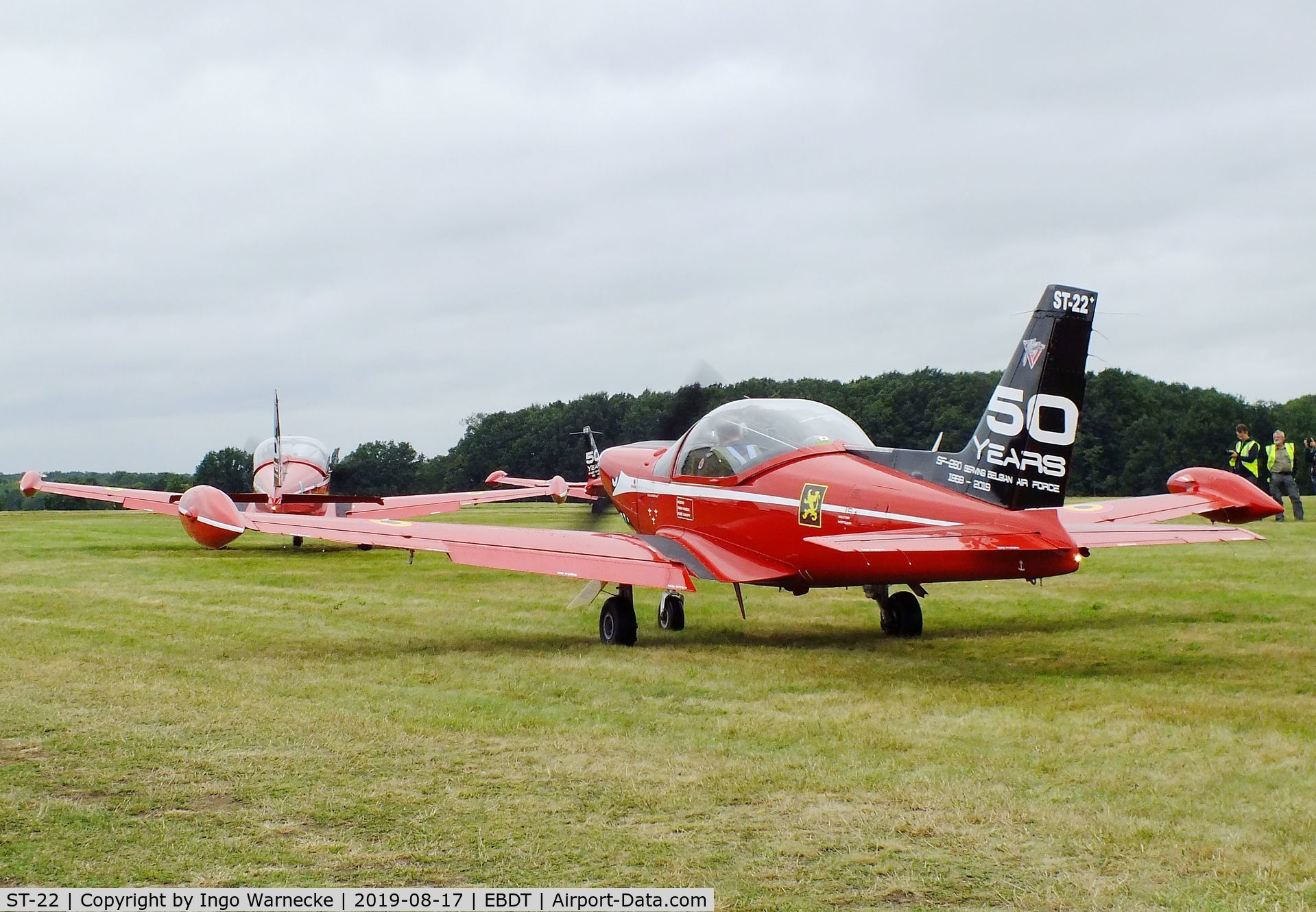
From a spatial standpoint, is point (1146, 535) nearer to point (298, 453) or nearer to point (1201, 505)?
point (1201, 505)

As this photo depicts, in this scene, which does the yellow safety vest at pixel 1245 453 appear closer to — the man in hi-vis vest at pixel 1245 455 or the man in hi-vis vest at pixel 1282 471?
the man in hi-vis vest at pixel 1245 455

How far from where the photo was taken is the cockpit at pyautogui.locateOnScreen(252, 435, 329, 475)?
27.9 meters

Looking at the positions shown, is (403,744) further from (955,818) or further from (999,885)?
(999,885)

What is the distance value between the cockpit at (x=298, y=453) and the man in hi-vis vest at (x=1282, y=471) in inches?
806

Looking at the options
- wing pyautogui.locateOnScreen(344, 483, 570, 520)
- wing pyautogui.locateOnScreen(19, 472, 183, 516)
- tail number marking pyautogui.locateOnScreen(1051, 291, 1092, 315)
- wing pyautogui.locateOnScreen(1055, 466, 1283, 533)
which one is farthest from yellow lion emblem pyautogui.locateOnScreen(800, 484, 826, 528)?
wing pyautogui.locateOnScreen(19, 472, 183, 516)

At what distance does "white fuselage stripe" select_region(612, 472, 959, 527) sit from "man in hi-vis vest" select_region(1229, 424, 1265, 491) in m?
12.4

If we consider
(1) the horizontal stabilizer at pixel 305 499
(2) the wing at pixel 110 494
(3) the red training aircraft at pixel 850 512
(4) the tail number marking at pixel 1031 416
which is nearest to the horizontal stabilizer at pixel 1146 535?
(3) the red training aircraft at pixel 850 512

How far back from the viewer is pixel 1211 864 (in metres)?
4.11

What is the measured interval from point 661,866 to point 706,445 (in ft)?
23.3

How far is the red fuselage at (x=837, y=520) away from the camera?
7.96 metres

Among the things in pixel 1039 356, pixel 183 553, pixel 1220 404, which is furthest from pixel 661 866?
pixel 1220 404

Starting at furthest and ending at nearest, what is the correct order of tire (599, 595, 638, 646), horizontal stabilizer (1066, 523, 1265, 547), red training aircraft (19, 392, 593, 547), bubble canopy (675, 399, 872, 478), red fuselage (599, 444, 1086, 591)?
red training aircraft (19, 392, 593, 547)
tire (599, 595, 638, 646)
bubble canopy (675, 399, 872, 478)
horizontal stabilizer (1066, 523, 1265, 547)
red fuselage (599, 444, 1086, 591)

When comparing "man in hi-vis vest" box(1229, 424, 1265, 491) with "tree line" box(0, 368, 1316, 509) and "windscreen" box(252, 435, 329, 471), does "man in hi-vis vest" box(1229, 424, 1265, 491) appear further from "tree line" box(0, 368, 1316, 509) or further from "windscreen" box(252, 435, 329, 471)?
"windscreen" box(252, 435, 329, 471)

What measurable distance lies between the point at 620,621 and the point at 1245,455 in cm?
1452
